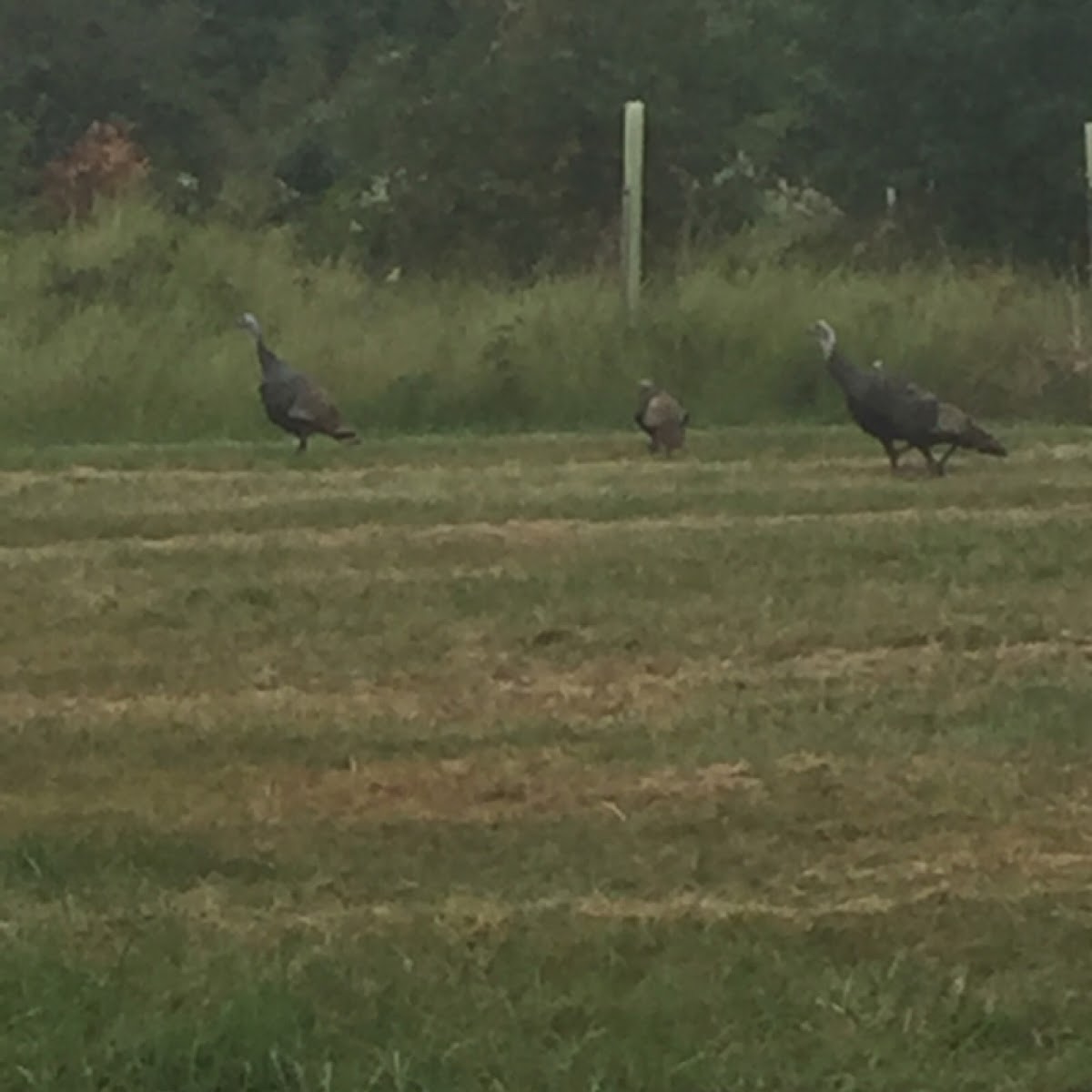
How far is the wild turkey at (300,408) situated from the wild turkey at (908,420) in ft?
8.35

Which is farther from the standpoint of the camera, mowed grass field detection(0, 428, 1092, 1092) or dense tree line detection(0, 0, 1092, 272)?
dense tree line detection(0, 0, 1092, 272)

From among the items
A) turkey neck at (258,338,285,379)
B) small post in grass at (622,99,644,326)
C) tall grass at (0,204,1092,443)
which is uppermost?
small post in grass at (622,99,644,326)

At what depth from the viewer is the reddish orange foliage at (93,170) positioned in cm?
2600

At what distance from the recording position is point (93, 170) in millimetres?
26984

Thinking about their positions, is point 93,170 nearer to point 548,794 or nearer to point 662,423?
point 662,423

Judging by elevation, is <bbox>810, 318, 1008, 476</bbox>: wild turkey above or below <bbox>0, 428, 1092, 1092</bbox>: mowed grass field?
below

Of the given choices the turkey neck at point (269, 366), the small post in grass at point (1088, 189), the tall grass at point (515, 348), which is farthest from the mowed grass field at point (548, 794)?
the small post in grass at point (1088, 189)

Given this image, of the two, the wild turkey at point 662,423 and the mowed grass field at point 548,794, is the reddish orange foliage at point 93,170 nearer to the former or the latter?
the wild turkey at point 662,423

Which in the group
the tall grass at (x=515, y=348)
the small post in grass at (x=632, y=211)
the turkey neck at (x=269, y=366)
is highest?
the small post in grass at (x=632, y=211)

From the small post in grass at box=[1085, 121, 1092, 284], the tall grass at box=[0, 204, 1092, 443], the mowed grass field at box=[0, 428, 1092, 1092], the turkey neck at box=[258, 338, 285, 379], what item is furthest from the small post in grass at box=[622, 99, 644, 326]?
the mowed grass field at box=[0, 428, 1092, 1092]

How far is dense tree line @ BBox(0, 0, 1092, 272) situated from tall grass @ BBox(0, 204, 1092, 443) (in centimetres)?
230

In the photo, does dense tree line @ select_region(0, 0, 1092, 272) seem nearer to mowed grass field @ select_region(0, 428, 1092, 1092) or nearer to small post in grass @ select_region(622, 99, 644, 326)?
small post in grass @ select_region(622, 99, 644, 326)

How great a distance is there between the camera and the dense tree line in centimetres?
2086

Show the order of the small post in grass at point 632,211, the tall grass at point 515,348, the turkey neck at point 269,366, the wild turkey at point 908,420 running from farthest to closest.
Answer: the small post in grass at point 632,211 → the tall grass at point 515,348 → the turkey neck at point 269,366 → the wild turkey at point 908,420
